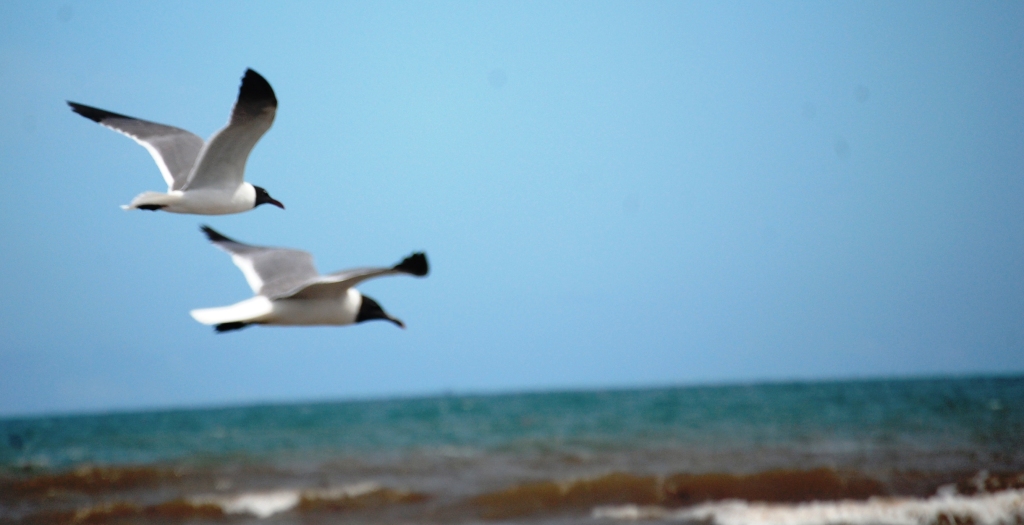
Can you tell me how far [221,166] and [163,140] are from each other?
1143 mm

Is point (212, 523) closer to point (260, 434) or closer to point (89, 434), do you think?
point (260, 434)

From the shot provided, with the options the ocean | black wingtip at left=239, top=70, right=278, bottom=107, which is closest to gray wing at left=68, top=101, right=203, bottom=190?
black wingtip at left=239, top=70, right=278, bottom=107

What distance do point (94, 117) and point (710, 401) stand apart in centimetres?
2407

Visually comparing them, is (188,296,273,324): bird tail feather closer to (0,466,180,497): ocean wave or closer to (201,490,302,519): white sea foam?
(201,490,302,519): white sea foam

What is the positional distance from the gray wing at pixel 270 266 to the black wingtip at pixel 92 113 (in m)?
1.40

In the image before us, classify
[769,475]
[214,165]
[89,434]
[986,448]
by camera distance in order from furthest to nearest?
[89,434], [986,448], [769,475], [214,165]

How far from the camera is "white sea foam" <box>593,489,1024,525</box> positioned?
31.8ft

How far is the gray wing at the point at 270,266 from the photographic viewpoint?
499cm

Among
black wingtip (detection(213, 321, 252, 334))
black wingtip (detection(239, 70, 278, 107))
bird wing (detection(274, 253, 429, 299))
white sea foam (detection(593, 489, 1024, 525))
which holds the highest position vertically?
black wingtip (detection(239, 70, 278, 107))

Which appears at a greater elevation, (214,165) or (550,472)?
(214,165)

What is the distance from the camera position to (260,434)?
2105cm

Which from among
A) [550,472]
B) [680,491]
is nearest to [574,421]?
[550,472]

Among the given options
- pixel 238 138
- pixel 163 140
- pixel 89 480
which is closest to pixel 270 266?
pixel 238 138

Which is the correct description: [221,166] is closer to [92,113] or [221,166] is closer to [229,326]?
[229,326]
